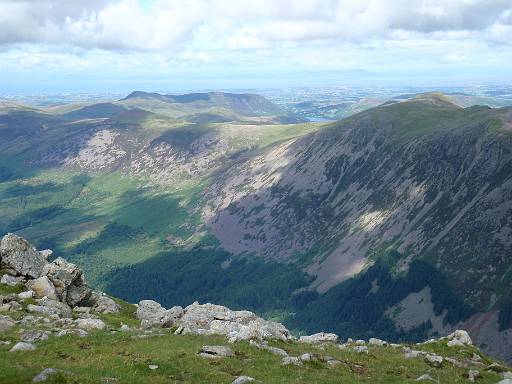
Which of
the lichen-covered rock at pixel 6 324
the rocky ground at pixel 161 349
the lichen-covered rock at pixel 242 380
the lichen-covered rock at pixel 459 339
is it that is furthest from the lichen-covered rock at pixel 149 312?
the lichen-covered rock at pixel 459 339

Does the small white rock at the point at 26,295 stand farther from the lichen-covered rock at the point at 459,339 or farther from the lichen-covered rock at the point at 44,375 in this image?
the lichen-covered rock at the point at 459,339

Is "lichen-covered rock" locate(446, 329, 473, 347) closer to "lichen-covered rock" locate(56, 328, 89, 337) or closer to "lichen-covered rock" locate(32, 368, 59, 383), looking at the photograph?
"lichen-covered rock" locate(56, 328, 89, 337)

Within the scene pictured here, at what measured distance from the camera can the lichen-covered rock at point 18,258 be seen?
62.4 meters

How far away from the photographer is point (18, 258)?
6281 cm

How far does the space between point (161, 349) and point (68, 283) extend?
26805 mm

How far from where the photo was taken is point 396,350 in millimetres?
54094

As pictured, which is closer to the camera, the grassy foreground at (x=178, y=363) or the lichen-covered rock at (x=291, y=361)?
the grassy foreground at (x=178, y=363)

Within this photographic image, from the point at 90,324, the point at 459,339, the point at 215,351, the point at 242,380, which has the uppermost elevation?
the point at 242,380

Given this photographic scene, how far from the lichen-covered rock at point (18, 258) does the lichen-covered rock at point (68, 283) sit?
6.00 ft

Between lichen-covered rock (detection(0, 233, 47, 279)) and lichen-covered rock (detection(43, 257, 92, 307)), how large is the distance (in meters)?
1.83

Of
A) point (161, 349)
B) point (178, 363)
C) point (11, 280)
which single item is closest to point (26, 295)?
point (11, 280)

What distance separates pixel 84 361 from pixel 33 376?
21.1 ft

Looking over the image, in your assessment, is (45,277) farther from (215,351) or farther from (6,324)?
(215,351)

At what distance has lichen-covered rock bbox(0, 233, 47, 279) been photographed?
2456 inches
